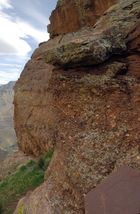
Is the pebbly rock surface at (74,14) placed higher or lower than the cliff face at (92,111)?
higher

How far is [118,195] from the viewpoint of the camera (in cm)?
977

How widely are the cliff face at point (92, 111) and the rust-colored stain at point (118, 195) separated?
1243 mm

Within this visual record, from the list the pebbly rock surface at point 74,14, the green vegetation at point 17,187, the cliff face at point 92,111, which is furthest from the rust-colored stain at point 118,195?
the pebbly rock surface at point 74,14

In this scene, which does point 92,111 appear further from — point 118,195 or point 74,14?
point 74,14

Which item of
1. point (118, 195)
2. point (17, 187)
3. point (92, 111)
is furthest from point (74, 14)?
point (118, 195)

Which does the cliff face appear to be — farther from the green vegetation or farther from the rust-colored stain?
the green vegetation

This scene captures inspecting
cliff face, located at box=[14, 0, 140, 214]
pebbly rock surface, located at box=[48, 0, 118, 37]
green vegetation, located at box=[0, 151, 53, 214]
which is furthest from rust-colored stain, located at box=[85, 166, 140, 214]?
pebbly rock surface, located at box=[48, 0, 118, 37]

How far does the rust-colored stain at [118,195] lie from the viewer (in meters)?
9.31

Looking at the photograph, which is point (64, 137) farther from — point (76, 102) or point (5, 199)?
point (5, 199)

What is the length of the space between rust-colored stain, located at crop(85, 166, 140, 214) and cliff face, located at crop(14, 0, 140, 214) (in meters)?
1.24

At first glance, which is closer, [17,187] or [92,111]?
[92,111]

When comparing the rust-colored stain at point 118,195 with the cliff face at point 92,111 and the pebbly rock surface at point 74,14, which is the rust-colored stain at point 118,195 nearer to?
the cliff face at point 92,111

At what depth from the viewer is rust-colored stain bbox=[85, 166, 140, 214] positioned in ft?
30.6

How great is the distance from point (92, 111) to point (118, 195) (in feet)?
12.9
